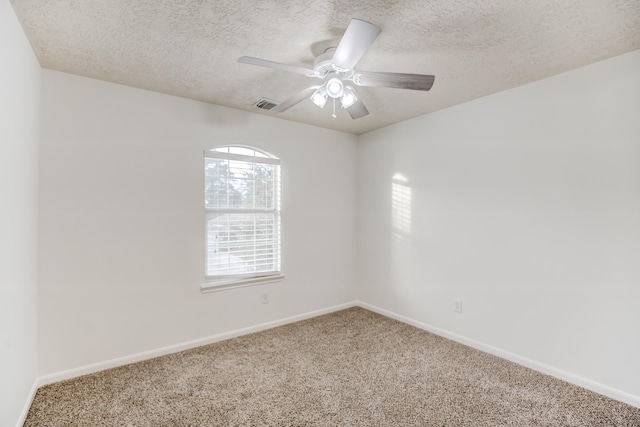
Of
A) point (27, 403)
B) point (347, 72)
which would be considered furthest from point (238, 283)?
point (347, 72)

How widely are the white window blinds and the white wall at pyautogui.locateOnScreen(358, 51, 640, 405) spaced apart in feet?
4.85

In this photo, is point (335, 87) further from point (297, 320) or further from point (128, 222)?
point (297, 320)

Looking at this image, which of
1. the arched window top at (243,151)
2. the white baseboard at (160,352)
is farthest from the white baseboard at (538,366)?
the arched window top at (243,151)

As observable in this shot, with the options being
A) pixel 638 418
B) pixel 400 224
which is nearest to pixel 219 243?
pixel 400 224

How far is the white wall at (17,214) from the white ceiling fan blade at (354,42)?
169cm

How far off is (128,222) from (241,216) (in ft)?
3.50

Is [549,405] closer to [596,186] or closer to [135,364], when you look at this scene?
[596,186]

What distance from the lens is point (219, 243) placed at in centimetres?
331

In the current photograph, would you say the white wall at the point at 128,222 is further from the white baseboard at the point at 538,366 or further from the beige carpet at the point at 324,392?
the white baseboard at the point at 538,366

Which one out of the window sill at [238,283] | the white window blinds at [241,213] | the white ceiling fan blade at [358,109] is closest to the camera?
the white ceiling fan blade at [358,109]

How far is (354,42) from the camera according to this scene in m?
1.65

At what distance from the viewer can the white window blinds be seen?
3279mm

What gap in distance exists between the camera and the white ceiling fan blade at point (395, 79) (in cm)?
190

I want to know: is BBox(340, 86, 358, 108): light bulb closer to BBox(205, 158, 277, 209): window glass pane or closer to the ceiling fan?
the ceiling fan
